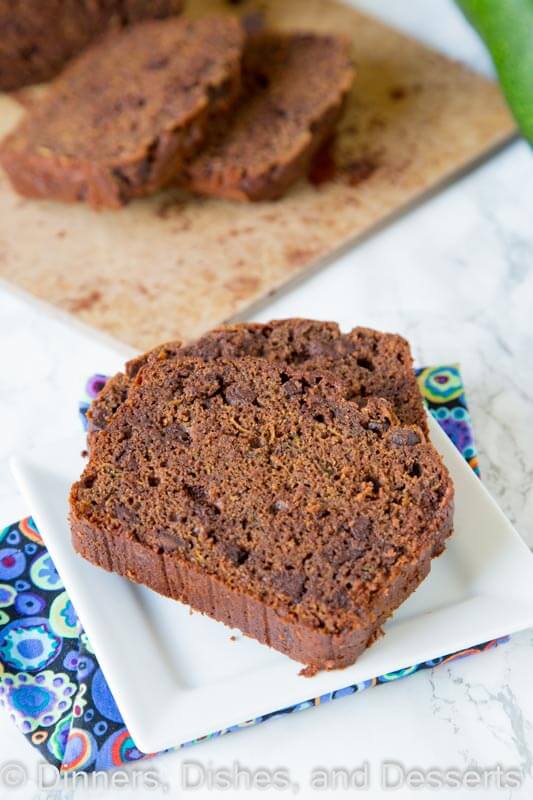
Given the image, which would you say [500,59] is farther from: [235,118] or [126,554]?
[126,554]

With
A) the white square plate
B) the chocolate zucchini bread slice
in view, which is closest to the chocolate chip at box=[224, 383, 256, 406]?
the chocolate zucchini bread slice

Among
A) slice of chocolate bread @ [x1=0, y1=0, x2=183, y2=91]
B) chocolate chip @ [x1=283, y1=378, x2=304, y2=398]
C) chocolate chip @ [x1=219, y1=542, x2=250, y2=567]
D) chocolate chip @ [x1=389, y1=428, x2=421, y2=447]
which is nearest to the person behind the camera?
chocolate chip @ [x1=219, y1=542, x2=250, y2=567]

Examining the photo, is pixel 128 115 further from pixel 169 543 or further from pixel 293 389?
pixel 169 543

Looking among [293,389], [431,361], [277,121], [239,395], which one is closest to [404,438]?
[293,389]

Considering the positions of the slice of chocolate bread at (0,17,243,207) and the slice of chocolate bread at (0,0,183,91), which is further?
the slice of chocolate bread at (0,0,183,91)

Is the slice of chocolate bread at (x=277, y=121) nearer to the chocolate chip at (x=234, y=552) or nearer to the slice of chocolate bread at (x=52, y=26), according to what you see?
the slice of chocolate bread at (x=52, y=26)

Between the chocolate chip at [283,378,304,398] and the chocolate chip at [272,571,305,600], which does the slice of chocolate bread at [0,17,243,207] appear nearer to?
the chocolate chip at [283,378,304,398]
